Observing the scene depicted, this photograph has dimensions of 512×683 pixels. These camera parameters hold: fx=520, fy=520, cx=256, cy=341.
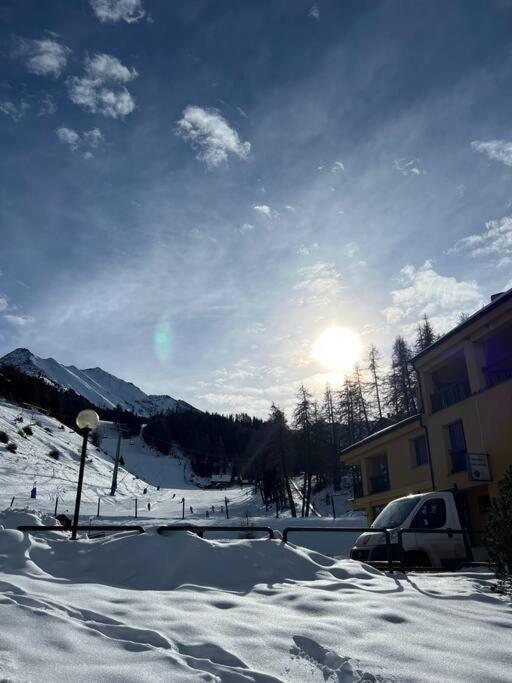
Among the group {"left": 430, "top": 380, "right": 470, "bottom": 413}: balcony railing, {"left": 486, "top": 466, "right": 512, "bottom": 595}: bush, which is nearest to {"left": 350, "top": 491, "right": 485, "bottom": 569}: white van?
{"left": 486, "top": 466, "right": 512, "bottom": 595}: bush

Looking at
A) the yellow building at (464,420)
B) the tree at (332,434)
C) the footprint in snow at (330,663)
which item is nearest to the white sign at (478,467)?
the yellow building at (464,420)

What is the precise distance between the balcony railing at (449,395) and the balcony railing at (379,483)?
6.78 meters

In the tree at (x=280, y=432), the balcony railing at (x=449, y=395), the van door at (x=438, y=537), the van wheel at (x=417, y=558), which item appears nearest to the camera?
the van wheel at (x=417, y=558)

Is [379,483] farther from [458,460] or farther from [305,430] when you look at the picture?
[305,430]

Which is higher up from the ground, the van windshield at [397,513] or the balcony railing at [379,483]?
the balcony railing at [379,483]

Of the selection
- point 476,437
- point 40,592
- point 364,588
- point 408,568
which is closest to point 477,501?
point 476,437

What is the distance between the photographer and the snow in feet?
11.7

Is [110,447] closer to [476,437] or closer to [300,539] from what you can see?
[300,539]

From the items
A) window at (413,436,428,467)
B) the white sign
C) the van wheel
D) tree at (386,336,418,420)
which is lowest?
the van wheel

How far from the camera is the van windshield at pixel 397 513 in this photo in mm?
12757

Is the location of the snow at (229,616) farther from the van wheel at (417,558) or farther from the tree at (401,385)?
the tree at (401,385)

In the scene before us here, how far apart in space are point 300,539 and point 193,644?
24576 mm

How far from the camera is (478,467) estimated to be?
17406 millimetres

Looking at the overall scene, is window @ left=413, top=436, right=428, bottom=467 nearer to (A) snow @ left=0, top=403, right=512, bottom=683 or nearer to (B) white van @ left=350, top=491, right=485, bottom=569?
(B) white van @ left=350, top=491, right=485, bottom=569
